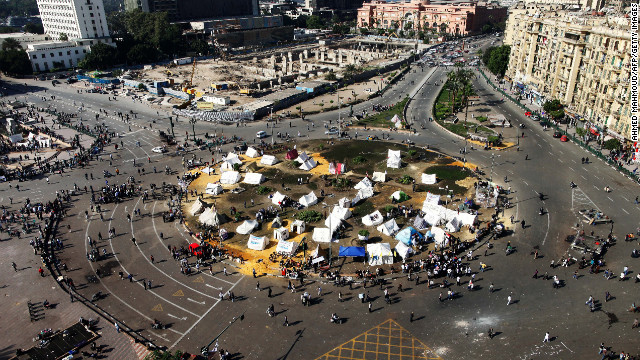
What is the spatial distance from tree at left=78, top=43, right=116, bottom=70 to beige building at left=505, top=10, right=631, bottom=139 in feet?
441

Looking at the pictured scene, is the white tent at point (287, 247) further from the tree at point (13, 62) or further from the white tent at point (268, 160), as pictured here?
the tree at point (13, 62)

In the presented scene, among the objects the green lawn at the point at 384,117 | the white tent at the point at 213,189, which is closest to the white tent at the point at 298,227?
the white tent at the point at 213,189

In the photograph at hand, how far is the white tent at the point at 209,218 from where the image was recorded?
55.3 meters

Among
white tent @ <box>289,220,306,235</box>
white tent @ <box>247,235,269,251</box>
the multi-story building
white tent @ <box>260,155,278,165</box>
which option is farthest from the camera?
the multi-story building

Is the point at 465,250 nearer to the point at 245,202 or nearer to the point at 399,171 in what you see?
the point at 399,171

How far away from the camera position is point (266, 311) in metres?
40.9

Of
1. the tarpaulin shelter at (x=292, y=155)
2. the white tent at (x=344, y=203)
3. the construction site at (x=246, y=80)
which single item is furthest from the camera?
the construction site at (x=246, y=80)

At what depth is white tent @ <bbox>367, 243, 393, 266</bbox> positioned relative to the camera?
155 feet

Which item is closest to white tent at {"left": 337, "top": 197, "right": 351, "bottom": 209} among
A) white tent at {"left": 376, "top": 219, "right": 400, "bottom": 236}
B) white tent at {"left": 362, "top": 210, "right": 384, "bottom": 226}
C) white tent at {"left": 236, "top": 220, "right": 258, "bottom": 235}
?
white tent at {"left": 362, "top": 210, "right": 384, "bottom": 226}

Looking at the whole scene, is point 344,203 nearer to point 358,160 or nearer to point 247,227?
point 247,227

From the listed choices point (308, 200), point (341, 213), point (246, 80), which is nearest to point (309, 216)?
point (308, 200)

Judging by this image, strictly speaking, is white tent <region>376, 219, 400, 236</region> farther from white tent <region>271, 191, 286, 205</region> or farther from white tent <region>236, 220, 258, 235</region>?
white tent <region>236, 220, 258, 235</region>

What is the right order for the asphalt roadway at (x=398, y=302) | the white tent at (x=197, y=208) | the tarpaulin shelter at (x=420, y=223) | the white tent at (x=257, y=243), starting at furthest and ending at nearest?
the white tent at (x=197, y=208)
the tarpaulin shelter at (x=420, y=223)
the white tent at (x=257, y=243)
the asphalt roadway at (x=398, y=302)

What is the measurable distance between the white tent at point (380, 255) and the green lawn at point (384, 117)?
48466 mm
